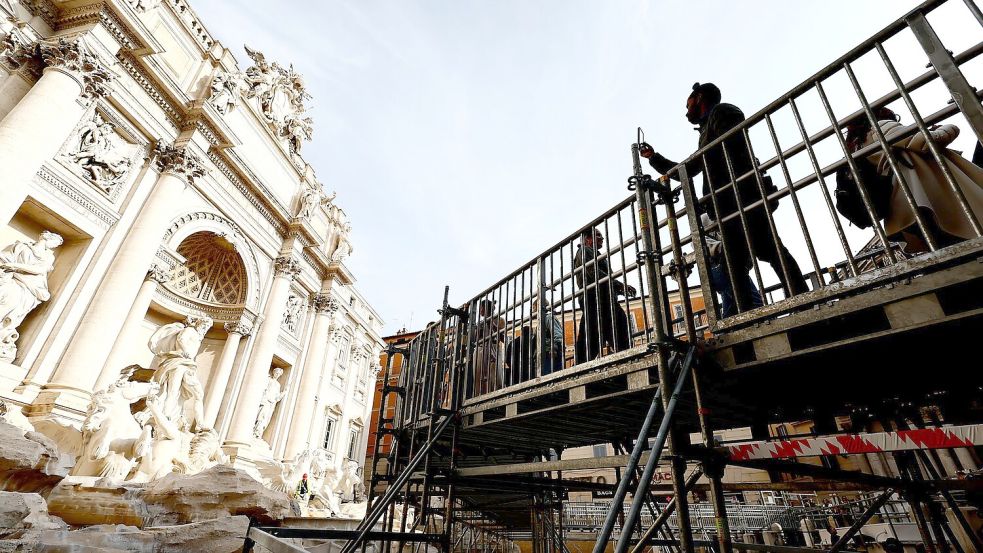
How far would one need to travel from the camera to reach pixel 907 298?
2088mm

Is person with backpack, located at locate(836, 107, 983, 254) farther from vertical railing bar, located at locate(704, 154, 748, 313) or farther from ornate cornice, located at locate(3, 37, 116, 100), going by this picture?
ornate cornice, located at locate(3, 37, 116, 100)

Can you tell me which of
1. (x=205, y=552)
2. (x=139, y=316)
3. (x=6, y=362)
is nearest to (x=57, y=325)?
(x=6, y=362)

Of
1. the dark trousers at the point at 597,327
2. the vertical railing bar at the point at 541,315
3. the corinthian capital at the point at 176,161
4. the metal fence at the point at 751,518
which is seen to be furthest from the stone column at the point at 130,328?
the metal fence at the point at 751,518

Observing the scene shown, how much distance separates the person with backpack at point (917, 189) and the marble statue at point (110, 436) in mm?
13071

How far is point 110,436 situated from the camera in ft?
31.2

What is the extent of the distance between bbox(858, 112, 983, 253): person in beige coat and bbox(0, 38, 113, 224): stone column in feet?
43.9

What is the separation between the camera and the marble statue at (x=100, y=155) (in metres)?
10.9

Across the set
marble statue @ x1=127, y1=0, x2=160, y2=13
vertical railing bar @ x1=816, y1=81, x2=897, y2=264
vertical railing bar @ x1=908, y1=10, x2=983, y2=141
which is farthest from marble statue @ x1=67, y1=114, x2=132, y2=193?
vertical railing bar @ x1=908, y1=10, x2=983, y2=141

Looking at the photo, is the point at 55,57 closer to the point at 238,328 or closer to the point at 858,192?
the point at 238,328

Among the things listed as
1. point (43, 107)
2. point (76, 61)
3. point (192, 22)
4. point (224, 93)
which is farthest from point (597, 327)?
point (192, 22)

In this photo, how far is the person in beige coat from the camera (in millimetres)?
2309

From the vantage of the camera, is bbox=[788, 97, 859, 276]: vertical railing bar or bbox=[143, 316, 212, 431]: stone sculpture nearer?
bbox=[788, 97, 859, 276]: vertical railing bar

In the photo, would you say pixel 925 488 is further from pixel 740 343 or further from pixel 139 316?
pixel 139 316

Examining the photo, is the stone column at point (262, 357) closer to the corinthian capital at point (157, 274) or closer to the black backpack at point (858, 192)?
the corinthian capital at point (157, 274)
